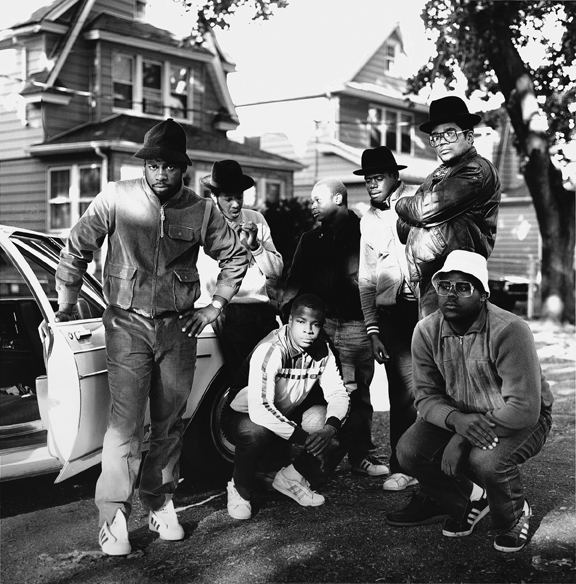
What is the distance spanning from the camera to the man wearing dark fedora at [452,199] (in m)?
4.46

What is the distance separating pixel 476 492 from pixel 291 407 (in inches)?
45.9

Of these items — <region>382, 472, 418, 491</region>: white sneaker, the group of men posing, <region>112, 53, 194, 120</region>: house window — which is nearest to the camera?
the group of men posing

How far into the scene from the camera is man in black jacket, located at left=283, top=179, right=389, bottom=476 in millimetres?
5574

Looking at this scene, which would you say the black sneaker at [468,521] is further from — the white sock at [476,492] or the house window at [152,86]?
the house window at [152,86]

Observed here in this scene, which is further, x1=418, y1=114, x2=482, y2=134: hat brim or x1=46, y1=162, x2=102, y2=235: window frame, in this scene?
x1=46, y1=162, x2=102, y2=235: window frame

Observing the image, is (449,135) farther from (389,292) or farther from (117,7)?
(117,7)

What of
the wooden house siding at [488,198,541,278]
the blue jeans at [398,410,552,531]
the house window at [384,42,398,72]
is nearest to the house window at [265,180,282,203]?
the house window at [384,42,398,72]

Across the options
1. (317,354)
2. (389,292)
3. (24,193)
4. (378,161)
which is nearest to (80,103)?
(24,193)

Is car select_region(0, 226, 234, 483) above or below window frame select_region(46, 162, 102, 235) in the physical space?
below

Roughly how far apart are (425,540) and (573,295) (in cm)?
1262

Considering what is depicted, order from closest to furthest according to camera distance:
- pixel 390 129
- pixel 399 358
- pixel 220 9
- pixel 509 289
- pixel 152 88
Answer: pixel 399 358 → pixel 220 9 → pixel 152 88 → pixel 509 289 → pixel 390 129

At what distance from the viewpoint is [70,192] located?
20828mm

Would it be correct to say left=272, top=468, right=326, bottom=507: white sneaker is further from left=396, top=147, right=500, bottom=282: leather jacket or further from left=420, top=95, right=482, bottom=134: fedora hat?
A: left=420, top=95, right=482, bottom=134: fedora hat

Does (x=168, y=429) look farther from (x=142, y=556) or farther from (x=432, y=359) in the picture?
(x=432, y=359)
